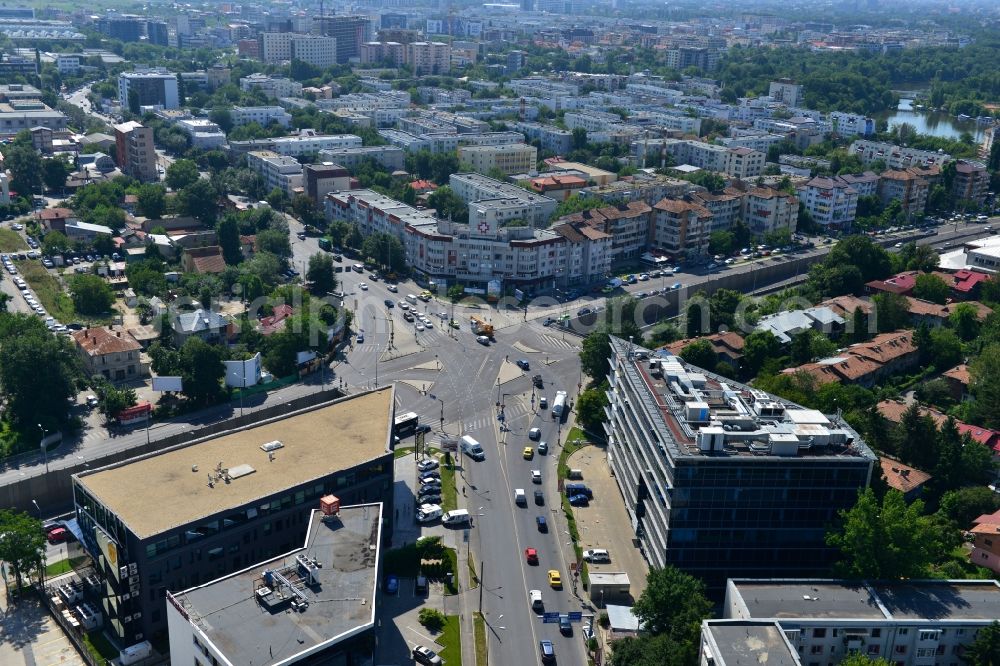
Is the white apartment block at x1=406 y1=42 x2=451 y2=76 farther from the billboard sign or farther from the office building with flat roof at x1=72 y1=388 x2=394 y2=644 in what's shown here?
the office building with flat roof at x1=72 y1=388 x2=394 y2=644

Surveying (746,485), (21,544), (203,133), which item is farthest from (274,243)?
(746,485)

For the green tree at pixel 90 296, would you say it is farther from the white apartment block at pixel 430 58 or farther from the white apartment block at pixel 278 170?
the white apartment block at pixel 430 58

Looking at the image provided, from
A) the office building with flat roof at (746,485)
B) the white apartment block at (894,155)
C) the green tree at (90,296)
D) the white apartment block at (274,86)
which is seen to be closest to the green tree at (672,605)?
the office building with flat roof at (746,485)

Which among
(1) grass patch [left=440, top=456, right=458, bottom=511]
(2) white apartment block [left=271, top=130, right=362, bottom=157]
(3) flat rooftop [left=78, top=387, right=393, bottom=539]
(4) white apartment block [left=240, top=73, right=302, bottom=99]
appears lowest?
(1) grass patch [left=440, top=456, right=458, bottom=511]

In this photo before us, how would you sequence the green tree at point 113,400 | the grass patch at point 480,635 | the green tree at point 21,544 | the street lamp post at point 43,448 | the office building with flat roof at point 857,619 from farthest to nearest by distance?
the green tree at point 113,400, the street lamp post at point 43,448, the green tree at point 21,544, the grass patch at point 480,635, the office building with flat roof at point 857,619

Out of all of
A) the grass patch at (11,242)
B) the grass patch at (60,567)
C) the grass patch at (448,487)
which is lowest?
the grass patch at (60,567)

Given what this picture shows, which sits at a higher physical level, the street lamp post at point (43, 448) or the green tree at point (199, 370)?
the green tree at point (199, 370)

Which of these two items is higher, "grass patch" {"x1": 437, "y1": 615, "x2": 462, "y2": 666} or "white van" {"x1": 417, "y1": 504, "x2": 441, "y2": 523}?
"white van" {"x1": 417, "y1": 504, "x2": 441, "y2": 523}

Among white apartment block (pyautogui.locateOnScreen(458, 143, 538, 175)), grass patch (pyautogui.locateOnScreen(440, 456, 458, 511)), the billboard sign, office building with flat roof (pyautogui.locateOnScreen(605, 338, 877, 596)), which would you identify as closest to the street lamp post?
the billboard sign
